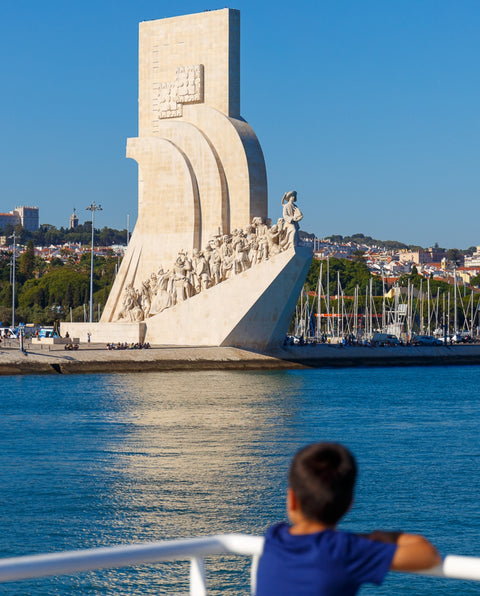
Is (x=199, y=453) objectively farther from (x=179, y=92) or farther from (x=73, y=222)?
(x=73, y=222)

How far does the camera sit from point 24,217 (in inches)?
6407

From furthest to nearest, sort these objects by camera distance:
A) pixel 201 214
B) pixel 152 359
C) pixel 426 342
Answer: pixel 426 342, pixel 201 214, pixel 152 359

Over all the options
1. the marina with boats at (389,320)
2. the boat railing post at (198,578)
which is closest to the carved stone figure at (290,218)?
the marina with boats at (389,320)

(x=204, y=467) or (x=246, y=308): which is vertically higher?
(x=246, y=308)

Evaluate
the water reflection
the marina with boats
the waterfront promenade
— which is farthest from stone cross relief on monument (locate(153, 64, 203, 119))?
the water reflection

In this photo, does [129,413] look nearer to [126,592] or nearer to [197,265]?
[126,592]

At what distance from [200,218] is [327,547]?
28731mm

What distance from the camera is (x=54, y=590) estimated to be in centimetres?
691

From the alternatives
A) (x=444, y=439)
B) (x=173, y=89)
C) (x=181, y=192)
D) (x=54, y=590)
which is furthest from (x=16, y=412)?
(x=173, y=89)

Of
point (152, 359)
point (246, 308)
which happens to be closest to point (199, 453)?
point (152, 359)

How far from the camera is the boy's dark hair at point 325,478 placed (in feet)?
6.37

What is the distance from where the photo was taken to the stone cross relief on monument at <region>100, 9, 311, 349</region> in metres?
27.8

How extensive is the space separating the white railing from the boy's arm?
0.17 ft

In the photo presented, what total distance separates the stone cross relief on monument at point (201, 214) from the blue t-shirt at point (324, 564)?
25.2 meters
